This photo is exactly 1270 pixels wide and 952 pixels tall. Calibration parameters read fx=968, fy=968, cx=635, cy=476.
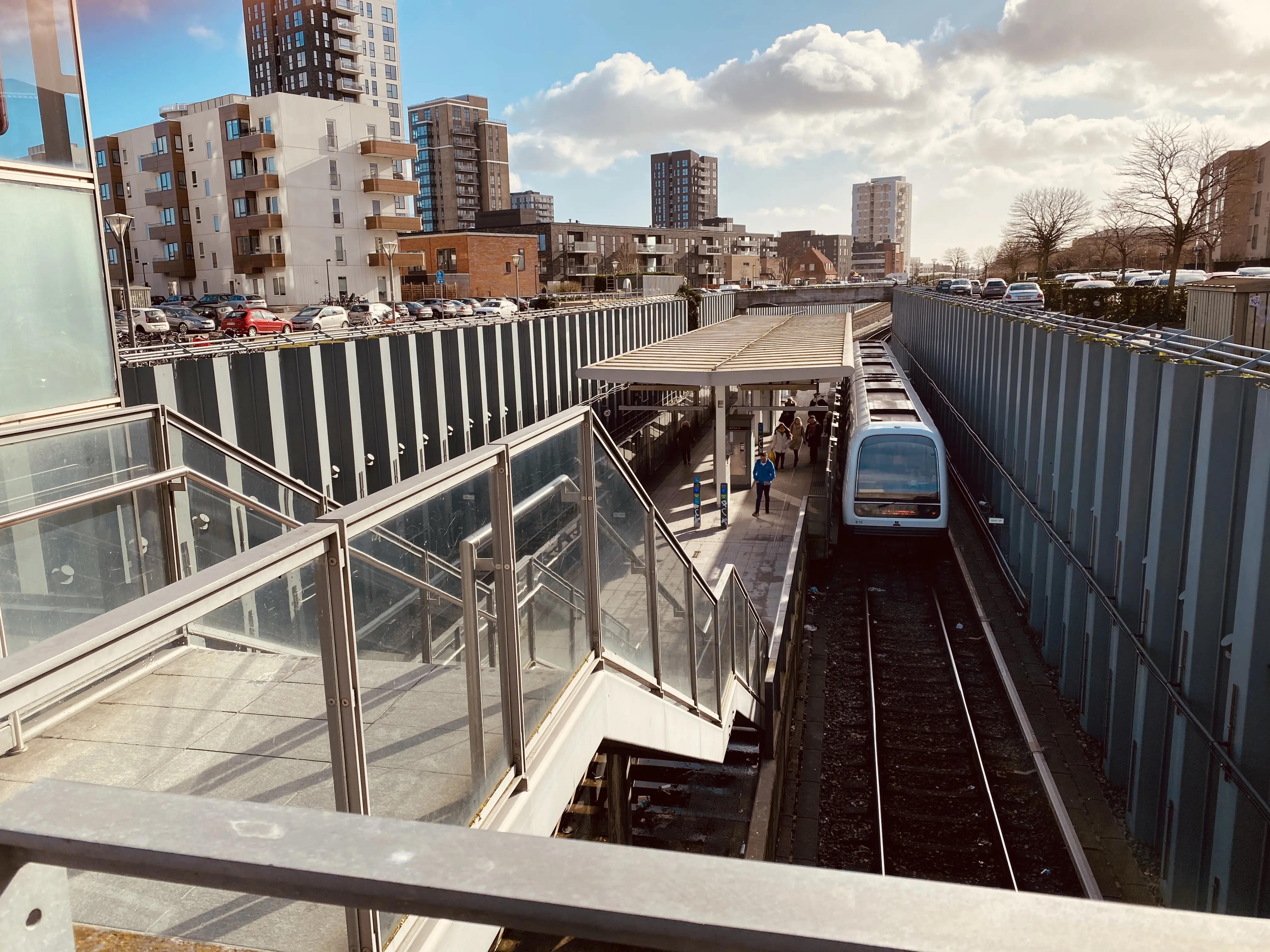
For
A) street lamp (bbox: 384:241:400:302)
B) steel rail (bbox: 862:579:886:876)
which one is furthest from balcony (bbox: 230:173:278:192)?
steel rail (bbox: 862:579:886:876)

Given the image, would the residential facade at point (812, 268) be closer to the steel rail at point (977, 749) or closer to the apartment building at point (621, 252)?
the apartment building at point (621, 252)

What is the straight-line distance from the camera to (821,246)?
17088 centimetres

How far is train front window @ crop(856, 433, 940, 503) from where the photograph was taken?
701 inches

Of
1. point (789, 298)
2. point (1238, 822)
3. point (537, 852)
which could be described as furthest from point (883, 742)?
point (789, 298)

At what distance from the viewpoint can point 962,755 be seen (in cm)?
1191

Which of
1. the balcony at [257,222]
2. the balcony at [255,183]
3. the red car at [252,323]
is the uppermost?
the balcony at [255,183]

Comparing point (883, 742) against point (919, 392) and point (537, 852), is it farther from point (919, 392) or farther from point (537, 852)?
point (919, 392)

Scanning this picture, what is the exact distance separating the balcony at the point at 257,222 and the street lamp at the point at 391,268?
639 centimetres

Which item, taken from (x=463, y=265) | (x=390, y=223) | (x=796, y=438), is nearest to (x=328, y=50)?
(x=463, y=265)

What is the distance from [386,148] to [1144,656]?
55597mm

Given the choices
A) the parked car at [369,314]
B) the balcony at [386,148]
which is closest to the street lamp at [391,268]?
the balcony at [386,148]

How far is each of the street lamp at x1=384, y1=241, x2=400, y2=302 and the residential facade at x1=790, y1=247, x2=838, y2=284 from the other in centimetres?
9617

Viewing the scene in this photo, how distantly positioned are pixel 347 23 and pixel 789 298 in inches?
2303

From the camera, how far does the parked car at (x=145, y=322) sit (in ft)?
82.2
